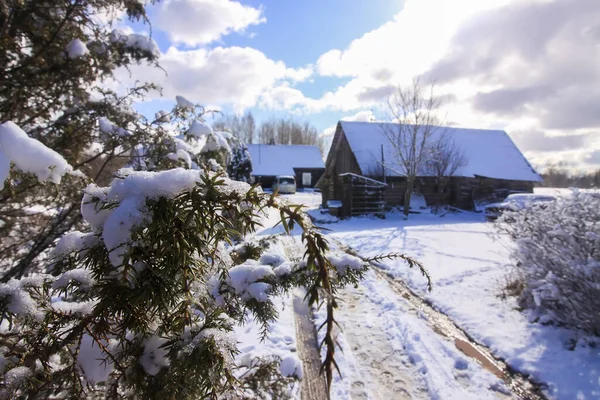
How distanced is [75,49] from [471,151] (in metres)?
25.4

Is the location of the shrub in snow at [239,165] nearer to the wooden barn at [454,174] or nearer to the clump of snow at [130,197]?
the wooden barn at [454,174]

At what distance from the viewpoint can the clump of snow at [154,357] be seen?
0.94 metres

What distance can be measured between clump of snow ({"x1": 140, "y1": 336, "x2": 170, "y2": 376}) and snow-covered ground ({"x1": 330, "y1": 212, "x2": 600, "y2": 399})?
65 cm

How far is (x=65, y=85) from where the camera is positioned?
330cm

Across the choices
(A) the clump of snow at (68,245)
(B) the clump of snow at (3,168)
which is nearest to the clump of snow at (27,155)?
(B) the clump of snow at (3,168)

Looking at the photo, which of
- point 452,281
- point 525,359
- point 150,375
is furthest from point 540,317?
point 150,375

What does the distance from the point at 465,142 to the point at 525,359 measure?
23.0 meters

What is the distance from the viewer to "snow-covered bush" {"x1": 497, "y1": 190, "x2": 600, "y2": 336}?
4297 millimetres

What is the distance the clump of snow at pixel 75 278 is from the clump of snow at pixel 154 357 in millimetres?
Result: 264

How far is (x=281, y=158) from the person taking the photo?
3991 cm

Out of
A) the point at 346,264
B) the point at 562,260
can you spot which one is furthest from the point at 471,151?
the point at 346,264

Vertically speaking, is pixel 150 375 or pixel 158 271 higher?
pixel 158 271

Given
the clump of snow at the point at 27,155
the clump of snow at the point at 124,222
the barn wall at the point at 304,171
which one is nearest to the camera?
the clump of snow at the point at 124,222

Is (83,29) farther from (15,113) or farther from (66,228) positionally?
(66,228)
